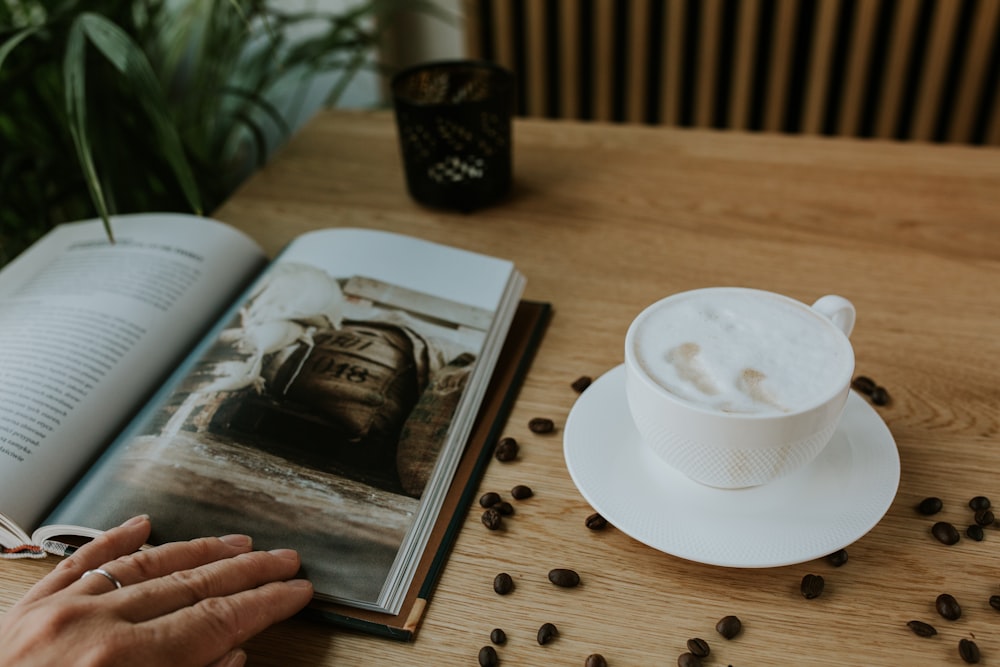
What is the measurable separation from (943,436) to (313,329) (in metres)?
0.57

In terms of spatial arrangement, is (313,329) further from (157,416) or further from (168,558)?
(168,558)

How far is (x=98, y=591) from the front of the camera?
57 centimetres

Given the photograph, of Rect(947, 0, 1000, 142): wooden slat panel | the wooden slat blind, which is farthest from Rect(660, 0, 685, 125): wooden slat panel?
Rect(947, 0, 1000, 142): wooden slat panel

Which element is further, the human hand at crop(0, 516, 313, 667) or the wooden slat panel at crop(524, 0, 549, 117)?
the wooden slat panel at crop(524, 0, 549, 117)

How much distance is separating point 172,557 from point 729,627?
0.39 m

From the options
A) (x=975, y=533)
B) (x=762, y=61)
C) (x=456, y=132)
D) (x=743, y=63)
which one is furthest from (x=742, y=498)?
(x=762, y=61)

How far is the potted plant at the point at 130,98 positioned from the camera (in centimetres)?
98

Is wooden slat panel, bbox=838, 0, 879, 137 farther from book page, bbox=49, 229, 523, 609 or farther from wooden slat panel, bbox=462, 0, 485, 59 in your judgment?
book page, bbox=49, 229, 523, 609

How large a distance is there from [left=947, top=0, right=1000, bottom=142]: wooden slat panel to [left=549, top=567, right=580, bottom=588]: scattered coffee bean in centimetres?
170

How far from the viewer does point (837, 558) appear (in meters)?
0.63

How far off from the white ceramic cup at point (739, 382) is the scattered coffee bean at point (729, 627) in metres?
0.09

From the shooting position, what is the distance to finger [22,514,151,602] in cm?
59

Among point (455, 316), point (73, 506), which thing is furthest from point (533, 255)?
point (73, 506)

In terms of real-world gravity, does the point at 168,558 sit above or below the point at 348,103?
above
